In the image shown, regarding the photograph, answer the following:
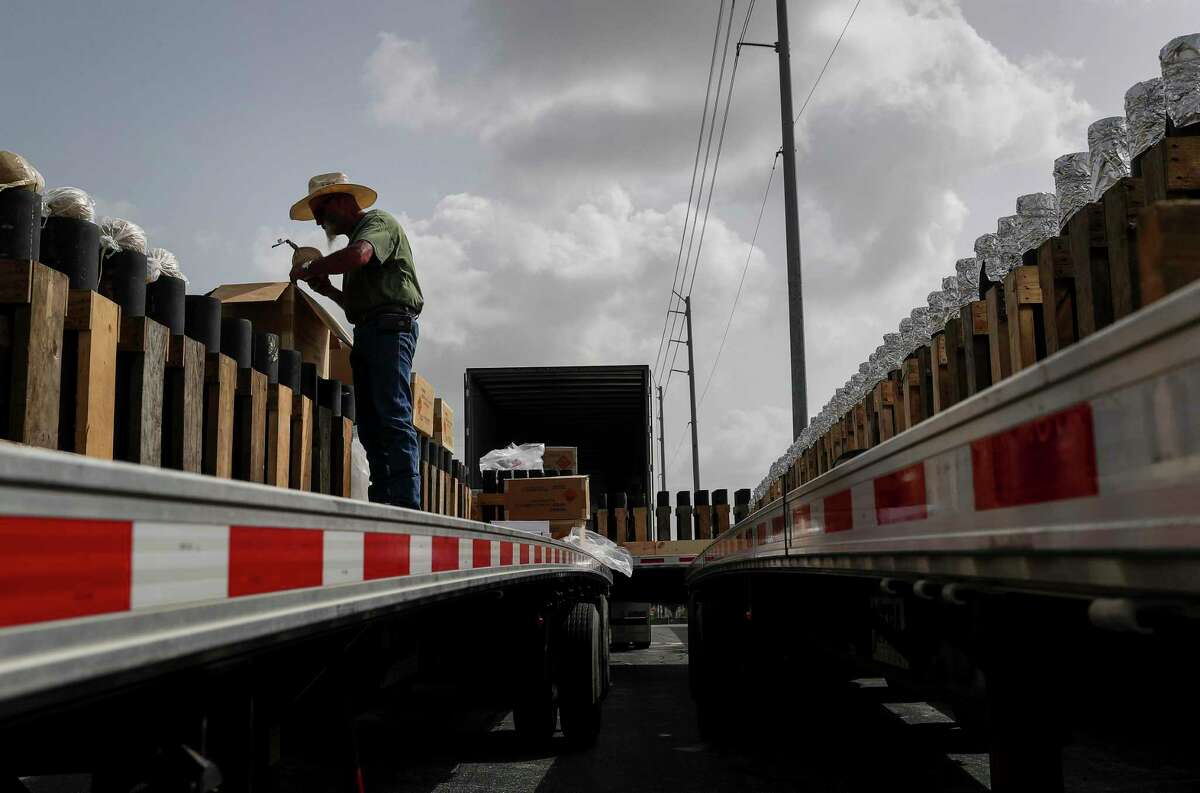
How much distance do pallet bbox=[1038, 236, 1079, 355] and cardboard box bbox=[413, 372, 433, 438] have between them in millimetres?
4724

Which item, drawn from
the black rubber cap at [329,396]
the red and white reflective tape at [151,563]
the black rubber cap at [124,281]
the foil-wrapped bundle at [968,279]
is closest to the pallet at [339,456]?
the black rubber cap at [329,396]

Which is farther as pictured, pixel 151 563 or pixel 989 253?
pixel 989 253

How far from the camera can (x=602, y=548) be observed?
10164mm

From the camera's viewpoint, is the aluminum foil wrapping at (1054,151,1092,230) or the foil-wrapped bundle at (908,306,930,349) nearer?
the aluminum foil wrapping at (1054,151,1092,230)

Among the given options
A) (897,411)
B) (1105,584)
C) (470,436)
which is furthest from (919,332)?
(470,436)

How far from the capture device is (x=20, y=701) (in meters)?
1.08

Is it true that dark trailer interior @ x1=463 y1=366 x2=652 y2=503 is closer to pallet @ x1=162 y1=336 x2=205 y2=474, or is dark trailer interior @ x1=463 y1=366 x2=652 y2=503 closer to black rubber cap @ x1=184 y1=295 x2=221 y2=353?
black rubber cap @ x1=184 y1=295 x2=221 y2=353

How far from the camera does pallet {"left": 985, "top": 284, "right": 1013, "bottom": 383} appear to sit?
3.64 m

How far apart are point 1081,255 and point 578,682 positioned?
463 cm

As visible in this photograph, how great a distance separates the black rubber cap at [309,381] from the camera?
598 centimetres

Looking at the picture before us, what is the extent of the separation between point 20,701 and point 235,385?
395 cm

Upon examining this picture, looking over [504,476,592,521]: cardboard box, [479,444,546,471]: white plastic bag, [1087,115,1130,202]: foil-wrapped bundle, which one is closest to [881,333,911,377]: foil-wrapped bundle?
[1087,115,1130,202]: foil-wrapped bundle

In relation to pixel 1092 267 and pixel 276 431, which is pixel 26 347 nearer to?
pixel 276 431

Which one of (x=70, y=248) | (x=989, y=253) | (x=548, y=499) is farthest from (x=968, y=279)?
(x=548, y=499)
